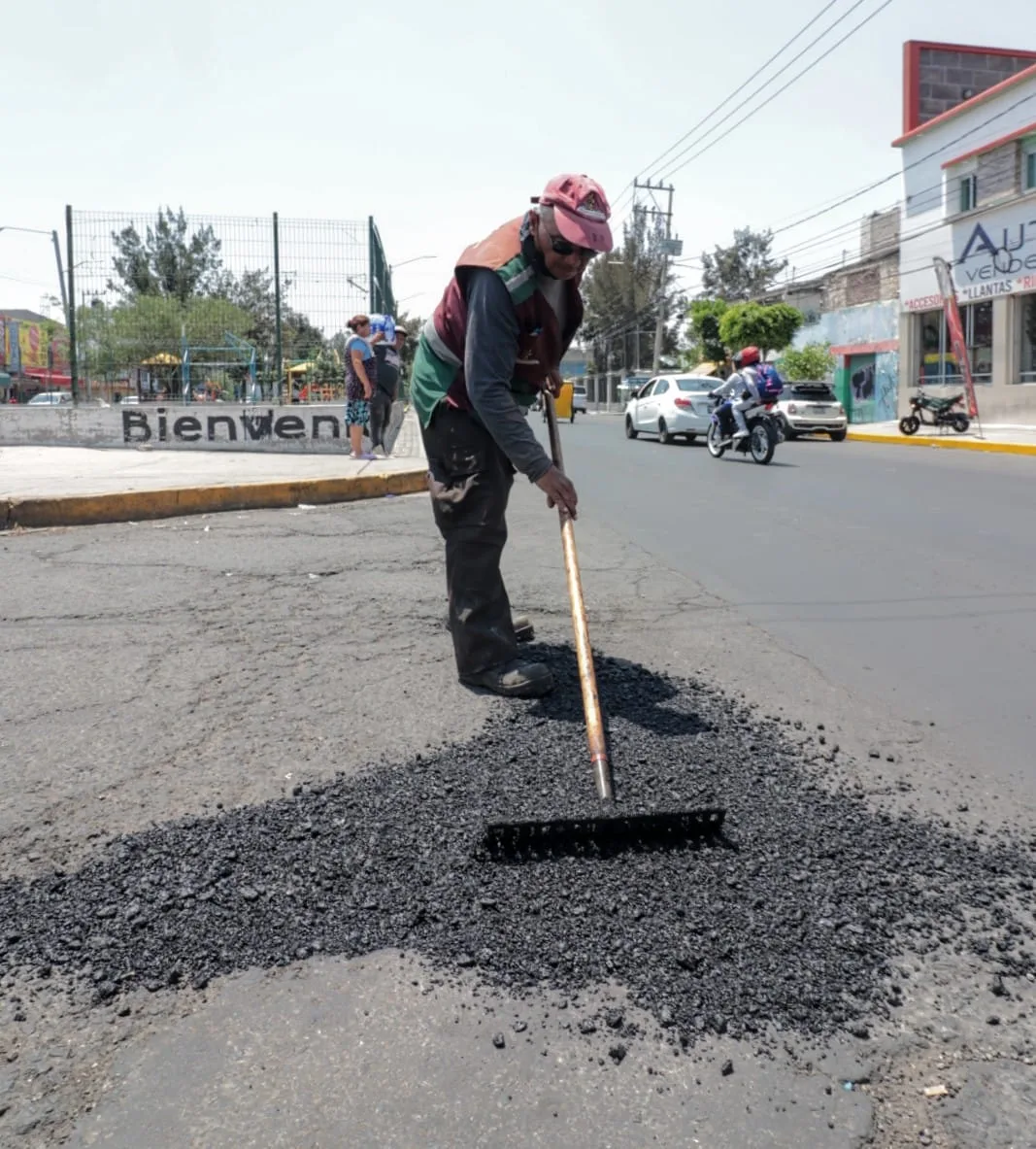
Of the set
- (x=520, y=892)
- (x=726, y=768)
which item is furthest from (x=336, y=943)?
(x=726, y=768)

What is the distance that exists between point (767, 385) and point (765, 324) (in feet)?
91.0

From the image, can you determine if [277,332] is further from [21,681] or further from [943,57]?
[943,57]

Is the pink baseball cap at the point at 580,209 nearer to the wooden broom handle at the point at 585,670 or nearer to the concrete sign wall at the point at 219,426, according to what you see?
the wooden broom handle at the point at 585,670

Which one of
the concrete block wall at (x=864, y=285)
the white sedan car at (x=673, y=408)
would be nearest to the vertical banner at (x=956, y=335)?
the white sedan car at (x=673, y=408)

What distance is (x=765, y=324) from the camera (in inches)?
1626

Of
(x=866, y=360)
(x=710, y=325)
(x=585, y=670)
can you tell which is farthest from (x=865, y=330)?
(x=585, y=670)

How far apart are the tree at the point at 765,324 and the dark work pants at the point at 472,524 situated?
3976 centimetres

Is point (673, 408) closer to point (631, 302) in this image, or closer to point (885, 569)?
Answer: point (885, 569)

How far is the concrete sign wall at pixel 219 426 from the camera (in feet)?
45.9

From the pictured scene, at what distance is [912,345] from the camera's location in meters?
30.9

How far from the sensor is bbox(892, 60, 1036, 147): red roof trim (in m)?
25.8

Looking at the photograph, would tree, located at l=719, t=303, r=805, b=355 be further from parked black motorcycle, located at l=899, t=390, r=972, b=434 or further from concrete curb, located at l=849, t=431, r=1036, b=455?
parked black motorcycle, located at l=899, t=390, r=972, b=434

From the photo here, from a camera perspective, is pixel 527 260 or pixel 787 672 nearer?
pixel 527 260

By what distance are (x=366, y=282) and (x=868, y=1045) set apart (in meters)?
12.7
